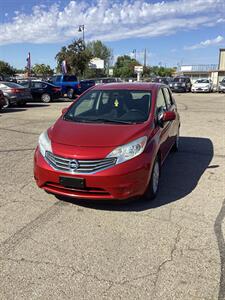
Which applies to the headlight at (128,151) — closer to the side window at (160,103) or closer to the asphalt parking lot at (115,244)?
the asphalt parking lot at (115,244)

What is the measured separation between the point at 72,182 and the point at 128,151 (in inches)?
31.4

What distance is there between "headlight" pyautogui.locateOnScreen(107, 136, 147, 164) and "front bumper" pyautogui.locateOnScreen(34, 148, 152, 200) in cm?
6

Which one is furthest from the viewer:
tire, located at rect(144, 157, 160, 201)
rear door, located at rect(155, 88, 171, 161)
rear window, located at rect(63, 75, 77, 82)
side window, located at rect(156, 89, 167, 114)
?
rear window, located at rect(63, 75, 77, 82)

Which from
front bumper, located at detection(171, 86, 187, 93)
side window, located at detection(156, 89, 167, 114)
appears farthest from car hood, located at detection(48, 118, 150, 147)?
front bumper, located at detection(171, 86, 187, 93)

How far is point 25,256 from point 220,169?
165 inches

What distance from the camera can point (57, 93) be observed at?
70.3ft

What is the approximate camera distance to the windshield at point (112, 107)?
5004 mm

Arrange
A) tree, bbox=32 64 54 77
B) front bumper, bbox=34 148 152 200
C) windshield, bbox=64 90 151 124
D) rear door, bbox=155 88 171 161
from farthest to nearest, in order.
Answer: tree, bbox=32 64 54 77 < rear door, bbox=155 88 171 161 < windshield, bbox=64 90 151 124 < front bumper, bbox=34 148 152 200

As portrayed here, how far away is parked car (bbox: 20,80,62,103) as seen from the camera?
21062mm

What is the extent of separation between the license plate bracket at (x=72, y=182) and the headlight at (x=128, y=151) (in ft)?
1.59

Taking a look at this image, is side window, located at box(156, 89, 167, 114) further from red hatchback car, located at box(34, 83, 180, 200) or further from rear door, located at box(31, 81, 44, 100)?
rear door, located at box(31, 81, 44, 100)

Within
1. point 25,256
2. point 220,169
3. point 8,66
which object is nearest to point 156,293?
point 25,256

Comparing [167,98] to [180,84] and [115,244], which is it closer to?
[115,244]

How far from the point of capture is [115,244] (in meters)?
3.53
